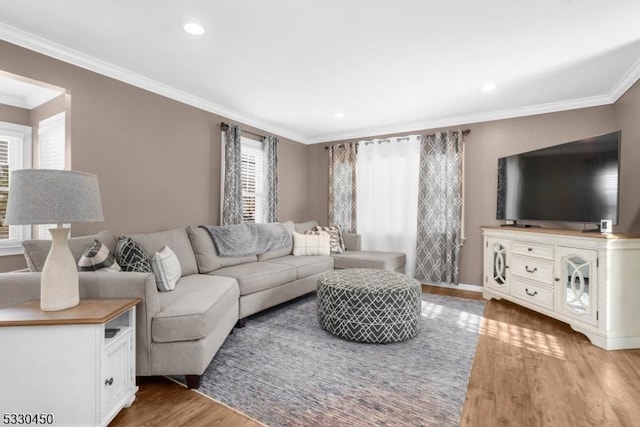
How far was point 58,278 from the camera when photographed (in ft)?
5.25

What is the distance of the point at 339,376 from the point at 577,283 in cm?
238

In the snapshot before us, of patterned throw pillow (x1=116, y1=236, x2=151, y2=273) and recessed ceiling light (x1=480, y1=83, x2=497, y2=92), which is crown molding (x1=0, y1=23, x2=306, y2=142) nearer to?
patterned throw pillow (x1=116, y1=236, x2=151, y2=273)

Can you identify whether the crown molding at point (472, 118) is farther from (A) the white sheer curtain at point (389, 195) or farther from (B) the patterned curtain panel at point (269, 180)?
(B) the patterned curtain panel at point (269, 180)

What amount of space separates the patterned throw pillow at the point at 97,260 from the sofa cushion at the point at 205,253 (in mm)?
1045

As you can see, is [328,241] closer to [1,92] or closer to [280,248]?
[280,248]

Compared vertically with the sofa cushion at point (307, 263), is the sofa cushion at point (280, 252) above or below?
above

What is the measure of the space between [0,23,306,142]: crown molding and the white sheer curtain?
210cm

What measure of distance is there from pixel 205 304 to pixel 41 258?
1058mm

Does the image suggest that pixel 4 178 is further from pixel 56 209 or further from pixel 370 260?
pixel 370 260

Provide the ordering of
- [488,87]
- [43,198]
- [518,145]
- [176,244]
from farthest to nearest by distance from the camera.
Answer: [518,145] → [488,87] → [176,244] → [43,198]

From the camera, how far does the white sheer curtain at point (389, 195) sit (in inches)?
189

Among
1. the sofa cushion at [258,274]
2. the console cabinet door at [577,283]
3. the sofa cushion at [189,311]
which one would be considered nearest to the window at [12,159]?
the sofa cushion at [258,274]

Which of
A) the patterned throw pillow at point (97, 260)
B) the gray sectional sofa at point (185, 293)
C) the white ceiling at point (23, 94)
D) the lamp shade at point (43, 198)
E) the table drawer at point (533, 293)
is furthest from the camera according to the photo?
the white ceiling at point (23, 94)

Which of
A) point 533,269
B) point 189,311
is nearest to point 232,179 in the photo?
point 189,311
